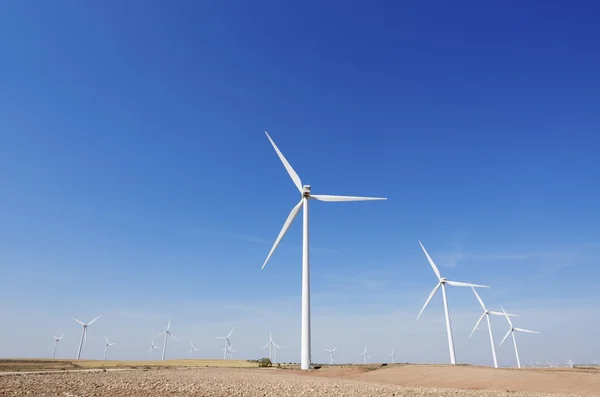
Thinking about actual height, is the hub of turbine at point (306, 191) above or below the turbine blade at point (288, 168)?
below

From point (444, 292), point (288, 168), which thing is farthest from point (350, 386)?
point (444, 292)

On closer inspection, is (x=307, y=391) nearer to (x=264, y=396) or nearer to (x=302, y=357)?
(x=264, y=396)

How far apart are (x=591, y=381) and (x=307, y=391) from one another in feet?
74.2

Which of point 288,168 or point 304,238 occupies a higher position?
point 288,168

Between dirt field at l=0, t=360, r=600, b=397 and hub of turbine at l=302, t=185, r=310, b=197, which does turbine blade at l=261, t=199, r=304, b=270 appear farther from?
dirt field at l=0, t=360, r=600, b=397

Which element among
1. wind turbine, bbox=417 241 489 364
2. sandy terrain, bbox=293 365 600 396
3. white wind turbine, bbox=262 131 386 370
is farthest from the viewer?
wind turbine, bbox=417 241 489 364

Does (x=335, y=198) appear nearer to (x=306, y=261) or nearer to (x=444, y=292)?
(x=306, y=261)

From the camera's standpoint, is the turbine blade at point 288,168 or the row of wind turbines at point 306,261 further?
the turbine blade at point 288,168

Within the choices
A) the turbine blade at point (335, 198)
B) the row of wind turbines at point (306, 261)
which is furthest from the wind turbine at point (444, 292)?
the turbine blade at point (335, 198)

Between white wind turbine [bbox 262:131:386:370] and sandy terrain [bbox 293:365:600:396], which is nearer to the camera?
sandy terrain [bbox 293:365:600:396]

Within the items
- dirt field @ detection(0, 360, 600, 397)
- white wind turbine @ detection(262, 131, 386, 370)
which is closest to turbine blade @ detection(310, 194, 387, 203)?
white wind turbine @ detection(262, 131, 386, 370)

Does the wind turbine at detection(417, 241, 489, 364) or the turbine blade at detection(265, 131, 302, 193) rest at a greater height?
the turbine blade at detection(265, 131, 302, 193)

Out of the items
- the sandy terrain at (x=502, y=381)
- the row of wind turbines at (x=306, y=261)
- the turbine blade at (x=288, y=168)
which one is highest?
the turbine blade at (x=288, y=168)

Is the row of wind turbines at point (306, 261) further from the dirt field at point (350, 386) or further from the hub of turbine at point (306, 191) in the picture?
the dirt field at point (350, 386)
